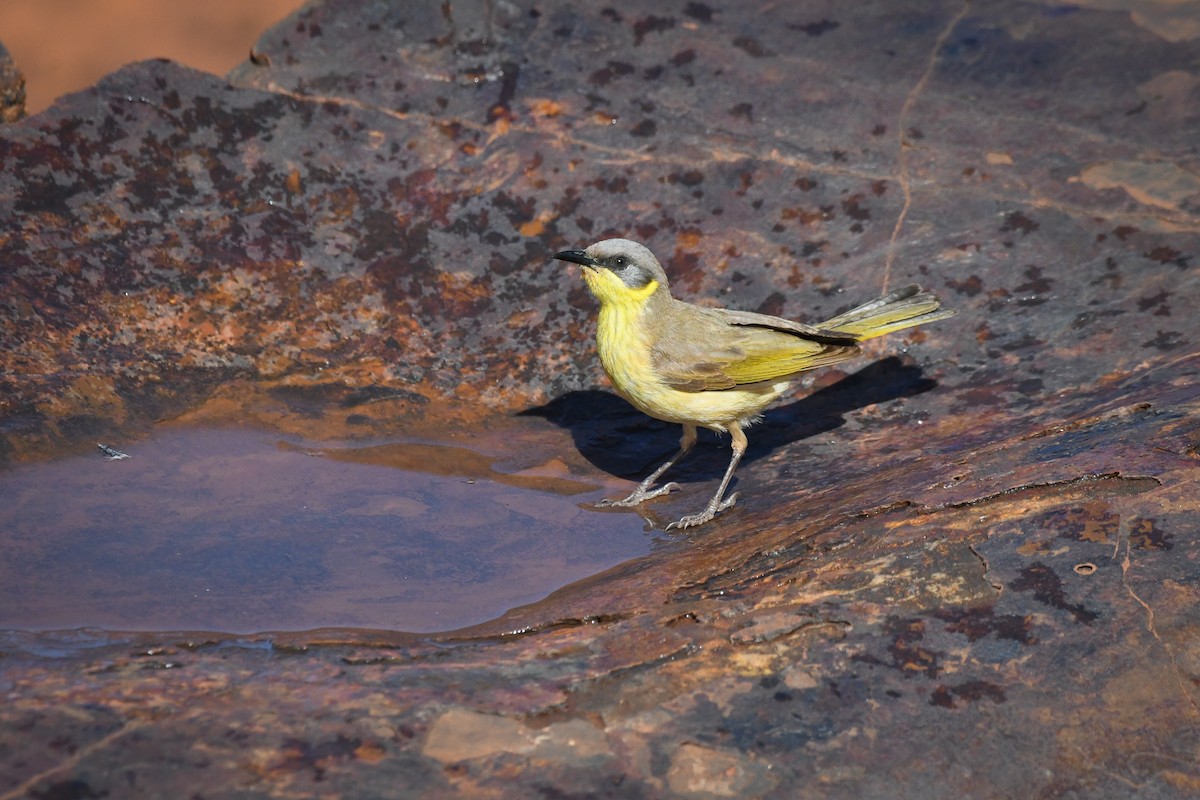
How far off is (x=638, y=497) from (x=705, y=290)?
0.91 meters

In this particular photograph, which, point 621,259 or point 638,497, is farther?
point 621,259

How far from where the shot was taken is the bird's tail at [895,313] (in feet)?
12.1

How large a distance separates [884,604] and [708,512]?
4.00 ft

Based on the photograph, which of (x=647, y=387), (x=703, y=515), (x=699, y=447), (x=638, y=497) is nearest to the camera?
(x=703, y=515)

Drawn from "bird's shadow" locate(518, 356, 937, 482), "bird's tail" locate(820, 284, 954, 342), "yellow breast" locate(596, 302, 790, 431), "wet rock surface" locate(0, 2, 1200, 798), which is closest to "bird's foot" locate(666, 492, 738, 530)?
"wet rock surface" locate(0, 2, 1200, 798)

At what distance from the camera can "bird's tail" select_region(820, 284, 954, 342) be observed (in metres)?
3.69

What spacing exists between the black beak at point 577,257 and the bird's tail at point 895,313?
84cm

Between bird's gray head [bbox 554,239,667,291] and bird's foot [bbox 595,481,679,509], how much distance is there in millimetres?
722

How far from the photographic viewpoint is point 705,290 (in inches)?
159

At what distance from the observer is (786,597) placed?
219cm

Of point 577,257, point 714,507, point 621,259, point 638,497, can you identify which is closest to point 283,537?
point 638,497

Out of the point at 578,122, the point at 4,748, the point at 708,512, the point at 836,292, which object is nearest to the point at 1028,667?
the point at 708,512

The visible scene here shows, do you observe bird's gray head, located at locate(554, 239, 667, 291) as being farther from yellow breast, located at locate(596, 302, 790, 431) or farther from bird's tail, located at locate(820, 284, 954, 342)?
bird's tail, located at locate(820, 284, 954, 342)

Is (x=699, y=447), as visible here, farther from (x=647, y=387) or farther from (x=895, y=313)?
(x=895, y=313)
